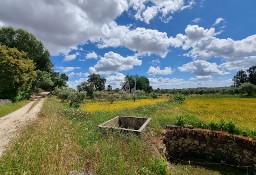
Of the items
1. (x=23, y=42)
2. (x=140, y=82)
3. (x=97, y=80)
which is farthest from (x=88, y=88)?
(x=140, y=82)

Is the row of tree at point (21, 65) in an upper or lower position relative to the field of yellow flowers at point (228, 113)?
upper

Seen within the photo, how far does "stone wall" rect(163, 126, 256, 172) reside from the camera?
32.2ft

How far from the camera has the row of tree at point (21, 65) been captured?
2892cm

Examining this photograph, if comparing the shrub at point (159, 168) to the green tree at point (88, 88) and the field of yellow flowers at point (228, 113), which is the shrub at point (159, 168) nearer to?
the field of yellow flowers at point (228, 113)

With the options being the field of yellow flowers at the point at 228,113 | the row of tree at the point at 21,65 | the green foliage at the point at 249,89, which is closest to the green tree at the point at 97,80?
the row of tree at the point at 21,65

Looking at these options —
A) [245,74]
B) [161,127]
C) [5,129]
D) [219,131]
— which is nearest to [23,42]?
[5,129]

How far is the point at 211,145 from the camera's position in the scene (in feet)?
36.3

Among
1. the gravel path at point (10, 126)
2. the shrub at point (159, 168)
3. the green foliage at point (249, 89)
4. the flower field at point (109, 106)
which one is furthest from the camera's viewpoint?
the green foliage at point (249, 89)

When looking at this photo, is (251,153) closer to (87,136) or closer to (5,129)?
(87,136)

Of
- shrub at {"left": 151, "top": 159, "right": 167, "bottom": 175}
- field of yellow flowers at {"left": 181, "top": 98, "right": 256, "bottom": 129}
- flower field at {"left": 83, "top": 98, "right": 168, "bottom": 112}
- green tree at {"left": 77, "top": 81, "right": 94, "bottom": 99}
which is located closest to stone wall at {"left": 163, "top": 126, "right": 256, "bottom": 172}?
field of yellow flowers at {"left": 181, "top": 98, "right": 256, "bottom": 129}

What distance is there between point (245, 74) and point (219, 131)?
80898mm

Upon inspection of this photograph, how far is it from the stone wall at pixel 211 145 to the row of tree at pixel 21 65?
80.2 feet

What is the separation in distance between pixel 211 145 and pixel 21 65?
2752 centimetres

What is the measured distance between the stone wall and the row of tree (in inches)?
963
